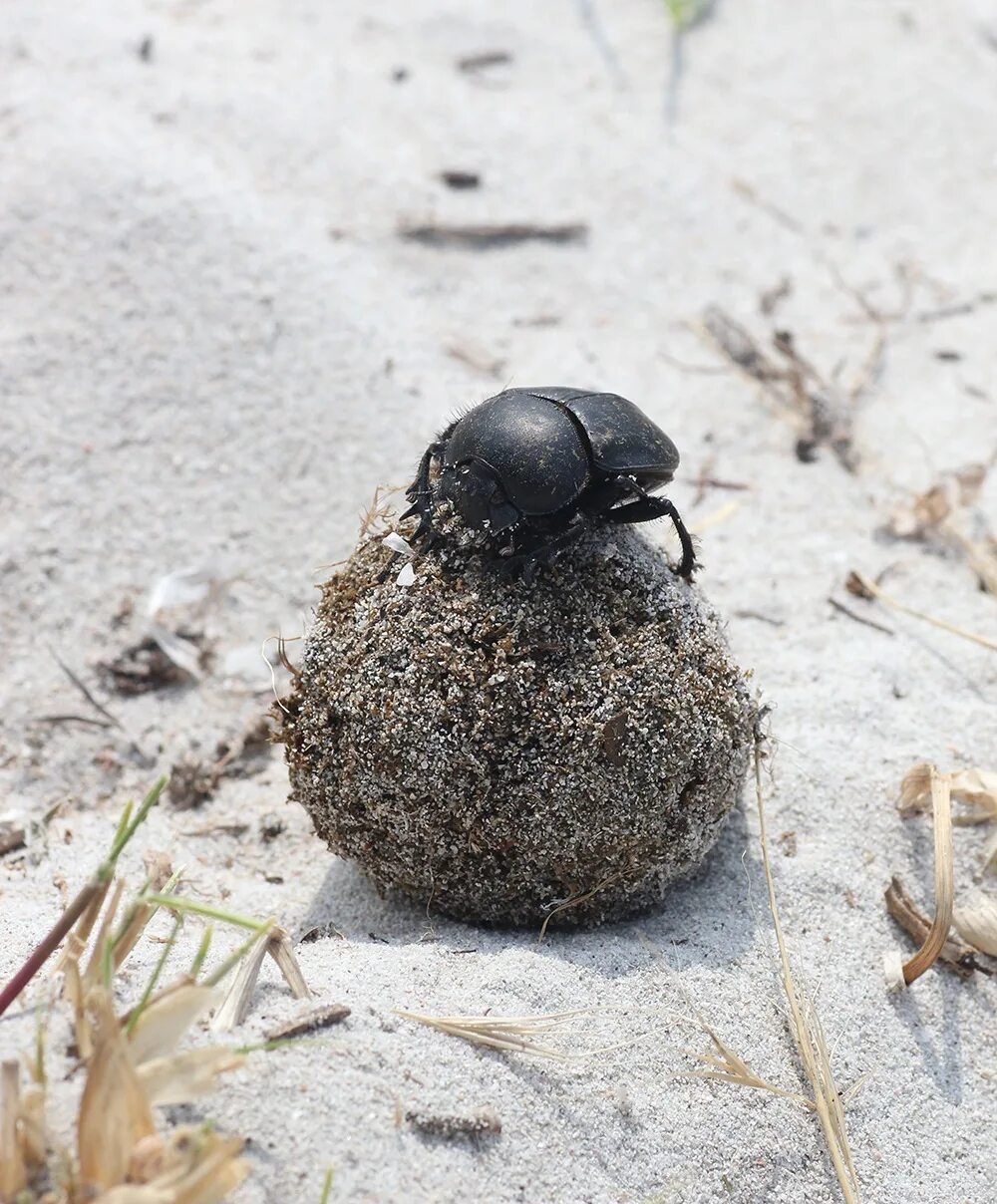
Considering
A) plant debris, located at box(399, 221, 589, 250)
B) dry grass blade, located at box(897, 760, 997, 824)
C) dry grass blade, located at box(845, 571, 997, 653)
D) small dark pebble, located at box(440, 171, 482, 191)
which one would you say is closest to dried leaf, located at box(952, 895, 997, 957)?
dry grass blade, located at box(897, 760, 997, 824)

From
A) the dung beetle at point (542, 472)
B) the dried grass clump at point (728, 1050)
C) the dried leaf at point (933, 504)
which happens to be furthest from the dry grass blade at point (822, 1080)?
the dried leaf at point (933, 504)

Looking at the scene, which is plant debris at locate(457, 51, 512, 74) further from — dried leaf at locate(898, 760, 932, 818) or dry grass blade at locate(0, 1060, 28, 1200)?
dry grass blade at locate(0, 1060, 28, 1200)

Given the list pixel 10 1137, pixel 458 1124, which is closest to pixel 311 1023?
pixel 458 1124

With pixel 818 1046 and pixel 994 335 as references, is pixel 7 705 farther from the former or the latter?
pixel 994 335

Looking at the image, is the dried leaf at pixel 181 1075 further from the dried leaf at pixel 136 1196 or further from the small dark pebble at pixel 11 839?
the small dark pebble at pixel 11 839

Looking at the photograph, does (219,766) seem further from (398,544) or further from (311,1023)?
(311,1023)

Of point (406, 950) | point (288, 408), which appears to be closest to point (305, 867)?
point (406, 950)
